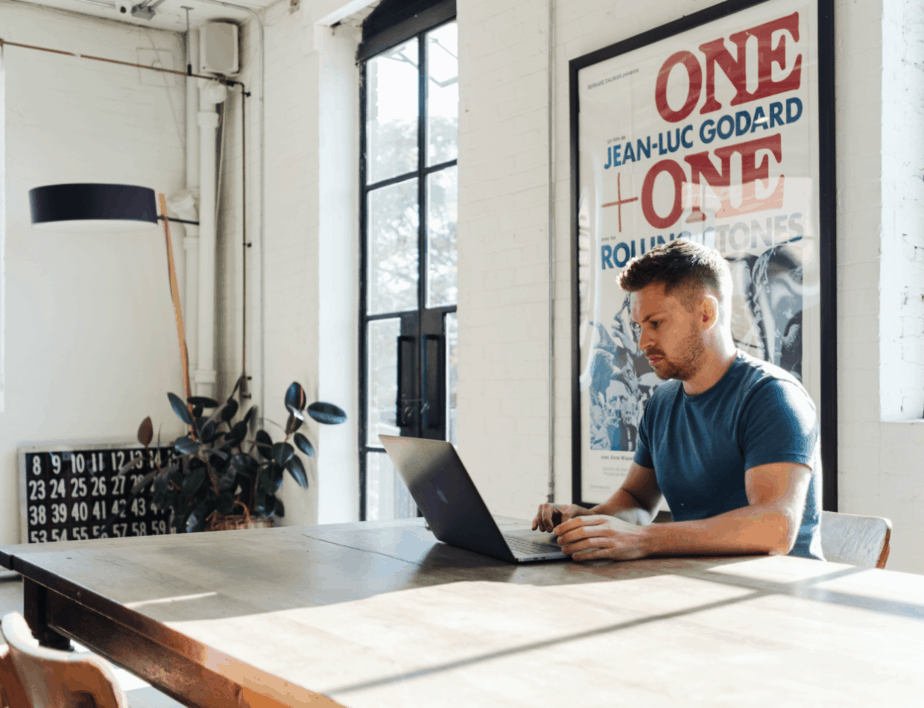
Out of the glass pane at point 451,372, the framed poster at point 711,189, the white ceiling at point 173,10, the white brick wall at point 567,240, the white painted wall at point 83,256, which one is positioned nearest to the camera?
the white brick wall at point 567,240

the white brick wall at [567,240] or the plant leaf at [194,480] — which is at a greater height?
the white brick wall at [567,240]

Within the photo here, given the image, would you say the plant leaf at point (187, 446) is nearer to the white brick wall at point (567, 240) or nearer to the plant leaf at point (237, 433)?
the plant leaf at point (237, 433)

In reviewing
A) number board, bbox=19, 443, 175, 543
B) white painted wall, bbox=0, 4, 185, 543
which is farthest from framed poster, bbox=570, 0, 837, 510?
white painted wall, bbox=0, 4, 185, 543

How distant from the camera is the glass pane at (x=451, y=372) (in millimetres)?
4805

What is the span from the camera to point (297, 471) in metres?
5.25

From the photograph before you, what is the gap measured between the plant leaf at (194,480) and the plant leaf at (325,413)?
28.5 inches

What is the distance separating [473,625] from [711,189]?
7.42 feet

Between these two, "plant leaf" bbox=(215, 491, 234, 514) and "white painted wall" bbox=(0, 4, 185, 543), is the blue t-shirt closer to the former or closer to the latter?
"plant leaf" bbox=(215, 491, 234, 514)

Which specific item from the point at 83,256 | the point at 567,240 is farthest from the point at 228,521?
the point at 567,240

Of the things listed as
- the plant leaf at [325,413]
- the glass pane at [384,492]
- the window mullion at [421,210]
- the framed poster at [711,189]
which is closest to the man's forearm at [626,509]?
the framed poster at [711,189]

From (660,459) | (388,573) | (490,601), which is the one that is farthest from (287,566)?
(660,459)

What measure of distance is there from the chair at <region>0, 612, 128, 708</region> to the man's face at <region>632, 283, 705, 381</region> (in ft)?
4.91

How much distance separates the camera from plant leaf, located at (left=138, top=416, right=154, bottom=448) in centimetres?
562

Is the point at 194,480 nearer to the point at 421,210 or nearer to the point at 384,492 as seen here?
the point at 384,492
